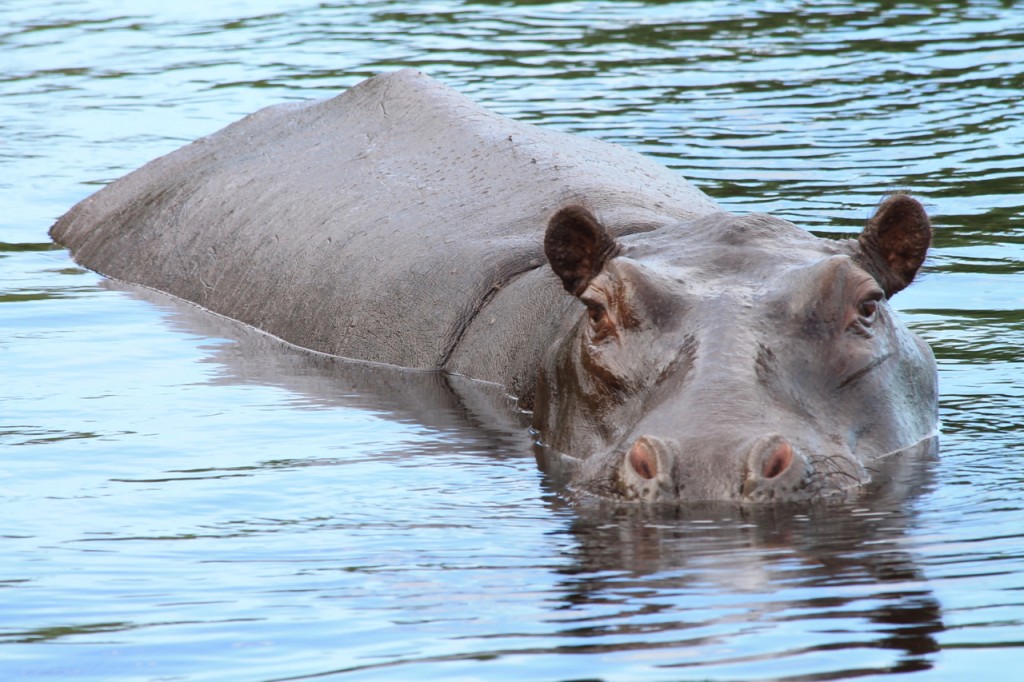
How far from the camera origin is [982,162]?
1438 cm

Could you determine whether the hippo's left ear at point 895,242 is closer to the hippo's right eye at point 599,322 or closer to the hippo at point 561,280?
the hippo at point 561,280

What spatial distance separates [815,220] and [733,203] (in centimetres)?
88

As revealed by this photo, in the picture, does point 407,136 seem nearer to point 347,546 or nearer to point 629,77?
point 347,546

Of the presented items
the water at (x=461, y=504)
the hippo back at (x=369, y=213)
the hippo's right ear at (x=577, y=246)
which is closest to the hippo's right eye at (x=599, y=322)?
the hippo's right ear at (x=577, y=246)

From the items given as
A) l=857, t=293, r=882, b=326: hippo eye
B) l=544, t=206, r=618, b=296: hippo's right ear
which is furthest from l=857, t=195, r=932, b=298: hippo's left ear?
l=544, t=206, r=618, b=296: hippo's right ear

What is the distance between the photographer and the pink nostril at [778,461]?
6.04m

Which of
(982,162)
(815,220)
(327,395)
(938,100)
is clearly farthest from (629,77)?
(327,395)

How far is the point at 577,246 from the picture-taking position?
7.77 meters

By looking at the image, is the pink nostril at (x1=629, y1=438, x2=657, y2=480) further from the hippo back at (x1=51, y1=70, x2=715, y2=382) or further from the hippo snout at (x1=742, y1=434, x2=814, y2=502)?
the hippo back at (x1=51, y1=70, x2=715, y2=382)

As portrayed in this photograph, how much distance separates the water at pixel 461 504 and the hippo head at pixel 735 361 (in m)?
0.21

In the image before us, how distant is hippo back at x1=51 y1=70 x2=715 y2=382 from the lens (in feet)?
30.9

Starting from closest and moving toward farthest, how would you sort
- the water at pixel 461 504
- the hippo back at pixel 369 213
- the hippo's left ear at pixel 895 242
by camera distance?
the water at pixel 461 504 < the hippo's left ear at pixel 895 242 < the hippo back at pixel 369 213

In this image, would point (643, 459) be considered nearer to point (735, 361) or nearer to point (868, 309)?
point (735, 361)

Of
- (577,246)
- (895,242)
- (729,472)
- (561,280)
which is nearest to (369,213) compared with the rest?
(561,280)
